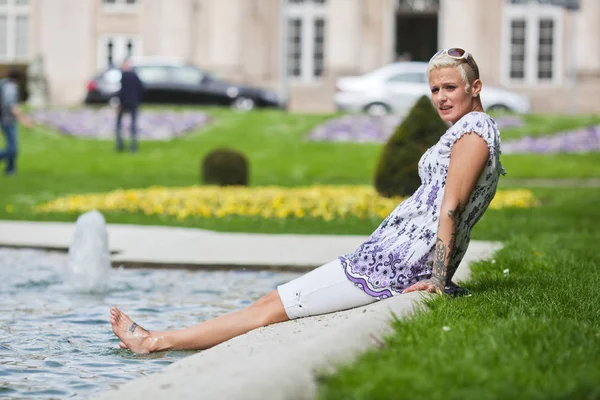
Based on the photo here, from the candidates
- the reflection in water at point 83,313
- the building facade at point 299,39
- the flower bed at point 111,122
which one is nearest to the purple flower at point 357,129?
the flower bed at point 111,122

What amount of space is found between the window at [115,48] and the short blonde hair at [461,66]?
1474 inches

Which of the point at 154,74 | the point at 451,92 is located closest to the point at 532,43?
the point at 154,74

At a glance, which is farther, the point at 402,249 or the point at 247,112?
the point at 247,112

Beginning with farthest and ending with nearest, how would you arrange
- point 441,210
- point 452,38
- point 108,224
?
point 452,38 < point 108,224 < point 441,210

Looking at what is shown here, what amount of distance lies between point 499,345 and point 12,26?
4092cm

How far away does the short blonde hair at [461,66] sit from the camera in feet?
20.5

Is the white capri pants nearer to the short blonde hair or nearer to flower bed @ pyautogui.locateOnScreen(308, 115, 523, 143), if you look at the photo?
the short blonde hair

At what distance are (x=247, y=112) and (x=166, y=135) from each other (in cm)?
318

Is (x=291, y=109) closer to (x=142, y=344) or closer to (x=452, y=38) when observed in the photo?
(x=452, y=38)

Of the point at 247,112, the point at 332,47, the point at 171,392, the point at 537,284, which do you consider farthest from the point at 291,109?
the point at 171,392

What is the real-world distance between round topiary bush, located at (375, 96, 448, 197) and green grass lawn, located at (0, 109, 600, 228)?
330cm

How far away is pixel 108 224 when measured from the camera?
13875mm

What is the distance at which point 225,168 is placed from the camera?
18.6 meters

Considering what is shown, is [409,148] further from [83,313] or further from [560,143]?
[560,143]
